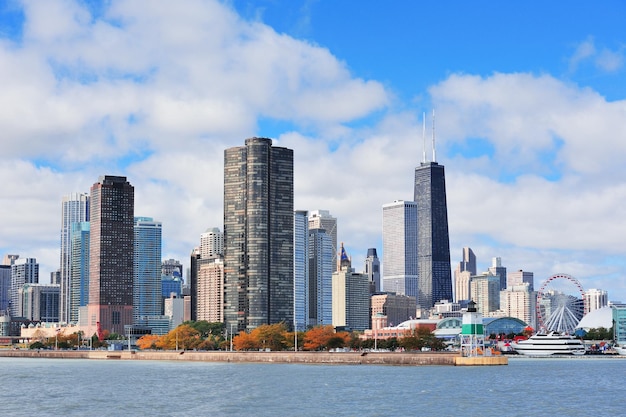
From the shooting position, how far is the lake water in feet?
328

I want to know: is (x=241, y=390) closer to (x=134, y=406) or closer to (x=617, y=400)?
(x=134, y=406)

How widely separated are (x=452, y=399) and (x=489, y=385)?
2466 cm

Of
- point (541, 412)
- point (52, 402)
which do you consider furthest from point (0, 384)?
point (541, 412)

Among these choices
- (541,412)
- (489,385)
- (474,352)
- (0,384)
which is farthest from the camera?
(474,352)

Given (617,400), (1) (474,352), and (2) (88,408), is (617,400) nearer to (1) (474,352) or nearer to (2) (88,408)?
(2) (88,408)

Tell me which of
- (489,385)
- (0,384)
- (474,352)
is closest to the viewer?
(489,385)

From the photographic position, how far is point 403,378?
151 metres

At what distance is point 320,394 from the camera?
11900cm

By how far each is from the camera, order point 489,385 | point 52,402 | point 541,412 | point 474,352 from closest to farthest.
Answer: point 541,412 < point 52,402 < point 489,385 < point 474,352

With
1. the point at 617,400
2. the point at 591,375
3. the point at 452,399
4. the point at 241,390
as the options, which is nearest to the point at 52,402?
the point at 241,390

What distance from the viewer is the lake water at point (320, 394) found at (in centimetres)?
10012

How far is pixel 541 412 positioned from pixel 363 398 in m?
22.8

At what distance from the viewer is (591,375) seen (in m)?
172

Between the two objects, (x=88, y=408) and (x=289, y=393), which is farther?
(x=289, y=393)
